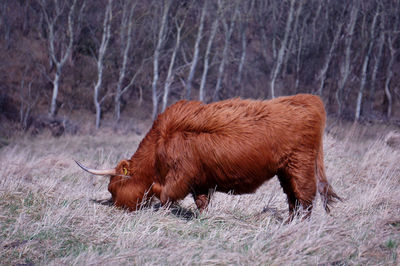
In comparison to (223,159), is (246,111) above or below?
above

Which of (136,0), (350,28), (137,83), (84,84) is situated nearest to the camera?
(136,0)

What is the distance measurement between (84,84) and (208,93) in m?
10.2

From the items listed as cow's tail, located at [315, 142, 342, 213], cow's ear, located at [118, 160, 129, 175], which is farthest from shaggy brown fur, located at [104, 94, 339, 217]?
cow's ear, located at [118, 160, 129, 175]

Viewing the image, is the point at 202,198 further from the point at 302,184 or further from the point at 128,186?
the point at 302,184

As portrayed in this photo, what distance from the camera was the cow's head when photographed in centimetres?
490

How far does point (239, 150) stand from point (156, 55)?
868 inches

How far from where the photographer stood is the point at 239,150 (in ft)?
14.3

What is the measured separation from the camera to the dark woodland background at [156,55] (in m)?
25.1

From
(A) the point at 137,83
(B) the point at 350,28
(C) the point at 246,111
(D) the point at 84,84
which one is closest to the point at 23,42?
(D) the point at 84,84

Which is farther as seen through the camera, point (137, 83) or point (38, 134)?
point (137, 83)

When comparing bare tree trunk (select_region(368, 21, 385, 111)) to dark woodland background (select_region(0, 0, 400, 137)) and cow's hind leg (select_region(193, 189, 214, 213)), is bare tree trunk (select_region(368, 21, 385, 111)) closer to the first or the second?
dark woodland background (select_region(0, 0, 400, 137))

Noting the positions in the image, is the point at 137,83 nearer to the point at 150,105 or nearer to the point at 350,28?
the point at 150,105

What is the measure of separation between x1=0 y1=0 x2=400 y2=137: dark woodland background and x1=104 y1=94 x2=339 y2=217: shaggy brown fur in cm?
1843

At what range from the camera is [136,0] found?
24844 millimetres
